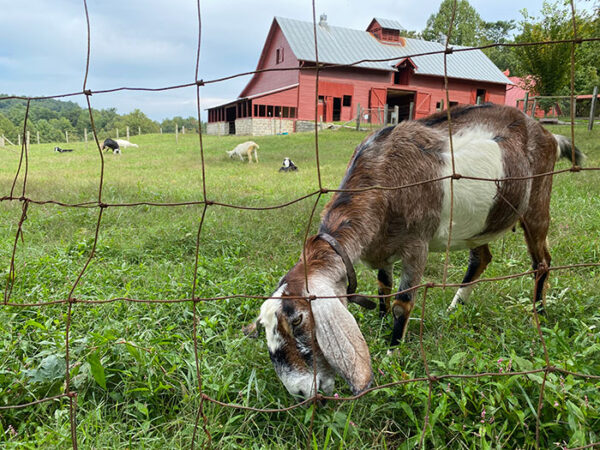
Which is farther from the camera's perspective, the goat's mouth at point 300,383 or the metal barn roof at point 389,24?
the metal barn roof at point 389,24

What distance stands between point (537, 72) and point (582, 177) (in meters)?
13.5

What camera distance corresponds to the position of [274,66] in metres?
26.9

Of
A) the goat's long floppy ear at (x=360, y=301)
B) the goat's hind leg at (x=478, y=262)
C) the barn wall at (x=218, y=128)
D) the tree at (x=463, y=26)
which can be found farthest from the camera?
the barn wall at (x=218, y=128)

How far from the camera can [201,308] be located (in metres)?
2.89

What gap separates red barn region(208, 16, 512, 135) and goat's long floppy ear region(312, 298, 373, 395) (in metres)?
22.6

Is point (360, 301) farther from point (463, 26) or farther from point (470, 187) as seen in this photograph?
point (463, 26)

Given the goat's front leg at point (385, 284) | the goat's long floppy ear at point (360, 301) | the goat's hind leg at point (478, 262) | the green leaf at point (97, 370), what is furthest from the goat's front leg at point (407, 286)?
the green leaf at point (97, 370)

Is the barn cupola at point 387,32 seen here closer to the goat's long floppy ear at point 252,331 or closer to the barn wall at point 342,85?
the barn wall at point 342,85

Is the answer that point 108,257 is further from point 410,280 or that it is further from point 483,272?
point 483,272

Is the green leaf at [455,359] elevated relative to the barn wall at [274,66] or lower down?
lower down

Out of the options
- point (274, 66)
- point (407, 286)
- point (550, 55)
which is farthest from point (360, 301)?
point (274, 66)

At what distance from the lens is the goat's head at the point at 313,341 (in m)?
1.91

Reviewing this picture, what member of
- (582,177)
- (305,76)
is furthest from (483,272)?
A: (305,76)

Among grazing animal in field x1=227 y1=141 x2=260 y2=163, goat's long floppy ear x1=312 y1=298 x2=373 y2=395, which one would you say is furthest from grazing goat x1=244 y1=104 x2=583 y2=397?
grazing animal in field x1=227 y1=141 x2=260 y2=163
